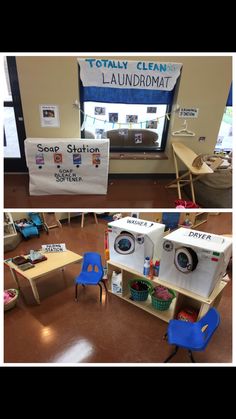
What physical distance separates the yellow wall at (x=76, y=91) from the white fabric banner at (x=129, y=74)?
108 mm

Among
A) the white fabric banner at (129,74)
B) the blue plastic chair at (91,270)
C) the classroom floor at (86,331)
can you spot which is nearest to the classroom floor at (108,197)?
the blue plastic chair at (91,270)

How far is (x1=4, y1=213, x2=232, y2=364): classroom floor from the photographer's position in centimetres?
214

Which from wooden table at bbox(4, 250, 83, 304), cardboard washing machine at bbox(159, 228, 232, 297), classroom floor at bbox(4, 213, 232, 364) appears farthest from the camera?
wooden table at bbox(4, 250, 83, 304)

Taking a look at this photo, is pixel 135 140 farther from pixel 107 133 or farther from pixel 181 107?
pixel 181 107

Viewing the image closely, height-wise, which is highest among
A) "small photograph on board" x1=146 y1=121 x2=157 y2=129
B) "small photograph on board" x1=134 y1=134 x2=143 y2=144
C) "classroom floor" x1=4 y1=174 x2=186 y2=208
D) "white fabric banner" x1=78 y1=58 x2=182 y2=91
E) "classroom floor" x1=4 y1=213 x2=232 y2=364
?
"white fabric banner" x1=78 y1=58 x2=182 y2=91

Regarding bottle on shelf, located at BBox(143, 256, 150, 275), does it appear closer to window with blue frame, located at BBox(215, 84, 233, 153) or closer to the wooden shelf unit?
the wooden shelf unit

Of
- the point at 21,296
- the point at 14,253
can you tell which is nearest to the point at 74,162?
the point at 14,253

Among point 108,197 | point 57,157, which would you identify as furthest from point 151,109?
point 57,157

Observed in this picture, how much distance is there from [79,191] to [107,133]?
3.93ft

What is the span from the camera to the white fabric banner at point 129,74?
11.6 ft

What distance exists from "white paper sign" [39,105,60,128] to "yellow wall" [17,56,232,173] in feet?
0.19

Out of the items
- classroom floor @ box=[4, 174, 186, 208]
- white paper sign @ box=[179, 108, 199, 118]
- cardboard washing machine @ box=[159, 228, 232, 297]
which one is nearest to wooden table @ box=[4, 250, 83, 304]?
classroom floor @ box=[4, 174, 186, 208]

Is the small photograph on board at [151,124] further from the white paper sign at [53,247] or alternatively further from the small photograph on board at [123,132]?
the white paper sign at [53,247]

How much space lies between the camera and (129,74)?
3654mm
